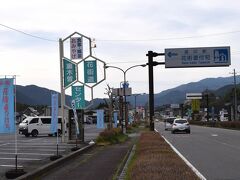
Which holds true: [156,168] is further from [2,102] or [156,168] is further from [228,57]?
[228,57]

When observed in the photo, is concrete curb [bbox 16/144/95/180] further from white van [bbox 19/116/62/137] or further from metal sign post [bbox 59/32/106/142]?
white van [bbox 19/116/62/137]

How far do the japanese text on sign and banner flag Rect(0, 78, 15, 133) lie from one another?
67.2 feet

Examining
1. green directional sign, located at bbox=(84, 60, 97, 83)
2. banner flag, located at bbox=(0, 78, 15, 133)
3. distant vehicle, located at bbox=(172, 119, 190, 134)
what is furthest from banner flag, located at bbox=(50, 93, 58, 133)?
distant vehicle, located at bbox=(172, 119, 190, 134)

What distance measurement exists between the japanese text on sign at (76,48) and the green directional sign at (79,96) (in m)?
2.59

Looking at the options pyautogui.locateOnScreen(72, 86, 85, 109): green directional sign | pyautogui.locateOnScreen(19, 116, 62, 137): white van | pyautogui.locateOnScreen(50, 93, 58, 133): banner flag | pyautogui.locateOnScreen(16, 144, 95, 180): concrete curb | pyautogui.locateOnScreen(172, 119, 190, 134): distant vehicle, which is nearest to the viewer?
pyautogui.locateOnScreen(16, 144, 95, 180): concrete curb

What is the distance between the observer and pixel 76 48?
115 feet

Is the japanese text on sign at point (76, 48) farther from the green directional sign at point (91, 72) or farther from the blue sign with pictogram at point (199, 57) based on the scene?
the blue sign with pictogram at point (199, 57)

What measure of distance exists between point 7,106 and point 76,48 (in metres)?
21.1

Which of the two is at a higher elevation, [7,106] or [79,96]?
[79,96]

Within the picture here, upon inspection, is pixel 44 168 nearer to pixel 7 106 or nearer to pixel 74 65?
pixel 7 106

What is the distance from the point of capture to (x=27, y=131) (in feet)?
168

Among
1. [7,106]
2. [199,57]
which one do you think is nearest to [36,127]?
[199,57]

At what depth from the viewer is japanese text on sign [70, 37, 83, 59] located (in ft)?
114

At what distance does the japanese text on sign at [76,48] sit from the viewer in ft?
114
